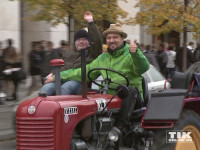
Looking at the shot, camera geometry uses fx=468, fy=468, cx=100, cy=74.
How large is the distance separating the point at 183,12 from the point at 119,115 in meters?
11.1

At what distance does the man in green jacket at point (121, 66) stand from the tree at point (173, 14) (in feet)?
31.2

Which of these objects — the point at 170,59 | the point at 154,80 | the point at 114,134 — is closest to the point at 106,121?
the point at 114,134

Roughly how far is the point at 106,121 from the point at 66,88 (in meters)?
0.70

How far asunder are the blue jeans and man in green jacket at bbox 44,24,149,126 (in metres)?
0.21

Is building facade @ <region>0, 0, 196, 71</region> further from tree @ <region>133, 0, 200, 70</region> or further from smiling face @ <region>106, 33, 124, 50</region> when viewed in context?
smiling face @ <region>106, 33, 124, 50</region>

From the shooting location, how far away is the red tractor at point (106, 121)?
15.5ft

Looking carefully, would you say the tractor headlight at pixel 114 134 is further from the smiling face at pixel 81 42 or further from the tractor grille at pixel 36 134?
the smiling face at pixel 81 42

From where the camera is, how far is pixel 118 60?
5828mm

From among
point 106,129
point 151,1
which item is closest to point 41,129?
point 106,129

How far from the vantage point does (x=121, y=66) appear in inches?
228

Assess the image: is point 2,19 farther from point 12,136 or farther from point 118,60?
point 118,60

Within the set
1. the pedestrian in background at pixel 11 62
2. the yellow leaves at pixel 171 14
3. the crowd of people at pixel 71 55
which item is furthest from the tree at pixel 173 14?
the pedestrian in background at pixel 11 62

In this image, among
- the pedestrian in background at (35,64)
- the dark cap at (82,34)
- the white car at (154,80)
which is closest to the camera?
the dark cap at (82,34)

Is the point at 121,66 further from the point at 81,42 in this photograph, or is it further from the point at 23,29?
the point at 23,29
